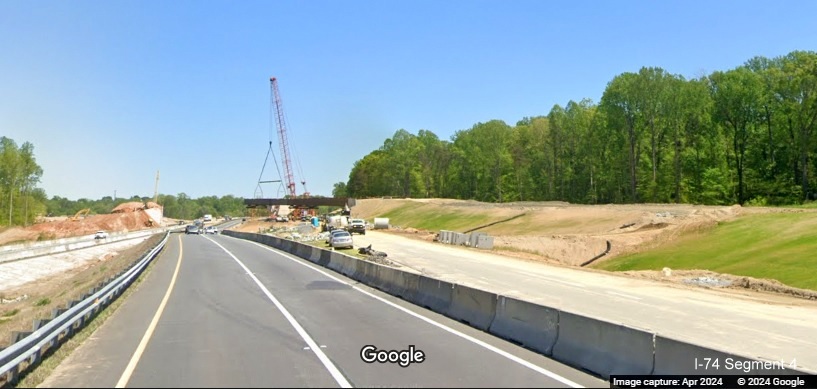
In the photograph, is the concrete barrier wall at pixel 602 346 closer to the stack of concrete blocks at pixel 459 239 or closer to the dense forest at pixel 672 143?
the stack of concrete blocks at pixel 459 239

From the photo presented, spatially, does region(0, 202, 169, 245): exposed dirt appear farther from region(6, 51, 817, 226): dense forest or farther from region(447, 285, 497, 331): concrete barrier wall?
region(447, 285, 497, 331): concrete barrier wall

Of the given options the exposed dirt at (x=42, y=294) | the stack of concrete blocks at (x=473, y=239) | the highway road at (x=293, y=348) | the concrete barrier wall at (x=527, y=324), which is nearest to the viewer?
the highway road at (x=293, y=348)

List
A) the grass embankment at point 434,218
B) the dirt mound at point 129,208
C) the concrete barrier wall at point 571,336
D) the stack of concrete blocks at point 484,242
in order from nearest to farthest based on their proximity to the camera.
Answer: the concrete barrier wall at point 571,336, the stack of concrete blocks at point 484,242, the grass embankment at point 434,218, the dirt mound at point 129,208

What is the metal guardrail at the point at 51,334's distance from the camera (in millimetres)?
10039

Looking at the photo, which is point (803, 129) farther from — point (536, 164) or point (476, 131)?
point (476, 131)

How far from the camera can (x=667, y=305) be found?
22906mm

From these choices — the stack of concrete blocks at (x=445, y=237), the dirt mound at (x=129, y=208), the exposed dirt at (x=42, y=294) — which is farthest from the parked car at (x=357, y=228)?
the dirt mound at (x=129, y=208)

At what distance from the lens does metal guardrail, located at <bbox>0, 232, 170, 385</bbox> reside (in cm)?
1004

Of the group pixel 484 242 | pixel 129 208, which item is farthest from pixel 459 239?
pixel 129 208

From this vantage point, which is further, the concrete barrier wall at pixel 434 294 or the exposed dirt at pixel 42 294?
the exposed dirt at pixel 42 294

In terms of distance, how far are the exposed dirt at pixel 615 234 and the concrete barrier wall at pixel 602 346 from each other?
20050mm

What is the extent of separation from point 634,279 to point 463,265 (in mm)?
10592

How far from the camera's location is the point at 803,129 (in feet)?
241

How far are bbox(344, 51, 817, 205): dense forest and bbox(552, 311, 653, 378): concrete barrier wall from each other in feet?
231
